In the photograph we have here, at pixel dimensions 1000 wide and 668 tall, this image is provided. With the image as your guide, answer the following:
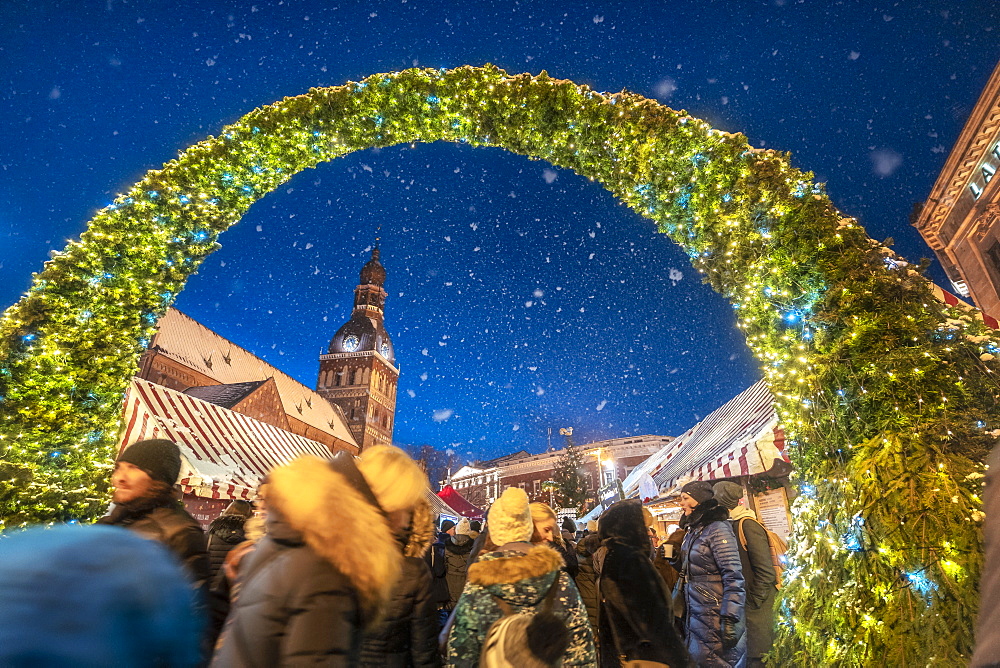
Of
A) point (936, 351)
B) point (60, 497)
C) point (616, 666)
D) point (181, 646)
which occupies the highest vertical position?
point (936, 351)

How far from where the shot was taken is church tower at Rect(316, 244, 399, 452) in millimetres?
52281

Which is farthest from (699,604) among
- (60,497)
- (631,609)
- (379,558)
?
(60,497)

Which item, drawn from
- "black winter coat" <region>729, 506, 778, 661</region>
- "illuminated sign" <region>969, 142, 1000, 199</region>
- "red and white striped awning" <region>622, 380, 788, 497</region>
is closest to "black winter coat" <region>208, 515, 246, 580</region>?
"black winter coat" <region>729, 506, 778, 661</region>

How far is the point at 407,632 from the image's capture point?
9.50 feet

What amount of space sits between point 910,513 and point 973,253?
33119mm

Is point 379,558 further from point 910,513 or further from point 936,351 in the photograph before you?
→ point 936,351

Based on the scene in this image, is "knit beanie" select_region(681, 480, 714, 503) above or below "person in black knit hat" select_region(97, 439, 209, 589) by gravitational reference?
above

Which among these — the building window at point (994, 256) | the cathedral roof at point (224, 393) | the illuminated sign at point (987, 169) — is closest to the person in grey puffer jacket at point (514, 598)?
the illuminated sign at point (987, 169)

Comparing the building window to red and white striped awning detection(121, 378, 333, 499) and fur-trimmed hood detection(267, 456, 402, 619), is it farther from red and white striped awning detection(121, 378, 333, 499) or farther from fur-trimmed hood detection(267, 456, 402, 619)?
fur-trimmed hood detection(267, 456, 402, 619)

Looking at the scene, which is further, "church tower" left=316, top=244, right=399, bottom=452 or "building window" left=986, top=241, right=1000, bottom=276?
"church tower" left=316, top=244, right=399, bottom=452

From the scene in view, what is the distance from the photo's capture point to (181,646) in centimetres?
95

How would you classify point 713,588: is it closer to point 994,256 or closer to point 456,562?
point 456,562

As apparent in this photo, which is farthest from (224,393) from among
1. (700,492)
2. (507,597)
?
(507,597)

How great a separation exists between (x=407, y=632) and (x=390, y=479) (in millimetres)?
1343
